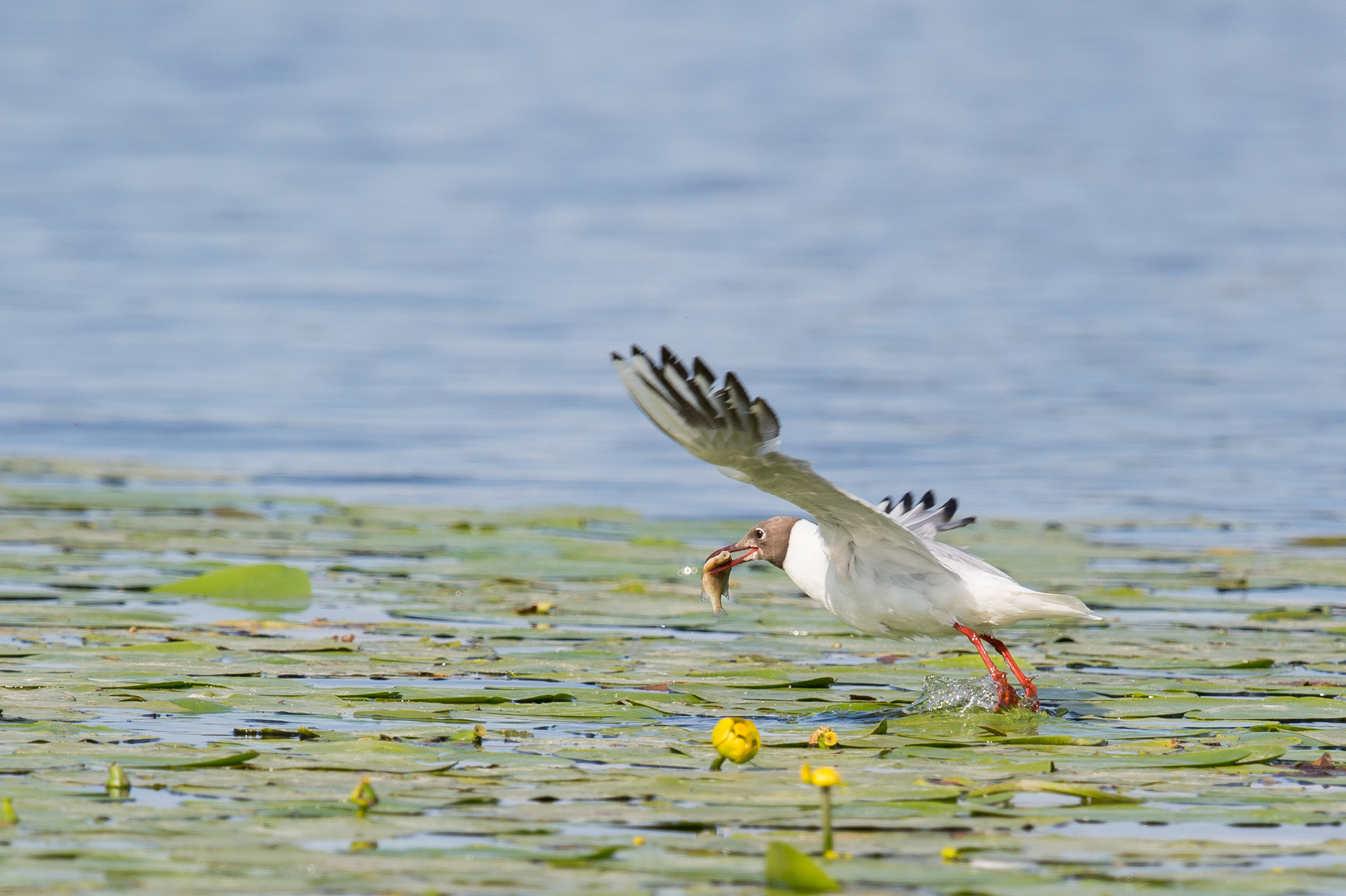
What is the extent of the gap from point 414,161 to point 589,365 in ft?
66.0

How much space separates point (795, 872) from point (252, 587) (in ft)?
17.8

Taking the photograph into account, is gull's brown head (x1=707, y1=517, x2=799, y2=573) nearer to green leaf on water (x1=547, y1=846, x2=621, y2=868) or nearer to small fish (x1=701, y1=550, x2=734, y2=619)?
small fish (x1=701, y1=550, x2=734, y2=619)

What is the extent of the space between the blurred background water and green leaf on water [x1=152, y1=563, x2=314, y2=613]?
13.1ft

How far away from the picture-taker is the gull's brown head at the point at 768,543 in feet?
26.2

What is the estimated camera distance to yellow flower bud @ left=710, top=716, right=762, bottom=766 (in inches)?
→ 224

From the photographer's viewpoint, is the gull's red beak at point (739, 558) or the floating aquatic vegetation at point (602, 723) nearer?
the floating aquatic vegetation at point (602, 723)

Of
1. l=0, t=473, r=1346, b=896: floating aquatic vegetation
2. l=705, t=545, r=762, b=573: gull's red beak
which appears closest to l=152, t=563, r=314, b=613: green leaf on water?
l=0, t=473, r=1346, b=896: floating aquatic vegetation

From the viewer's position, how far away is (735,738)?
5688 mm

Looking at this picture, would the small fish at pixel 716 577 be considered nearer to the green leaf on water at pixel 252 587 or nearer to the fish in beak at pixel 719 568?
the fish in beak at pixel 719 568

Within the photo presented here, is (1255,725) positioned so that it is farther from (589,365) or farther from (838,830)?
(589,365)

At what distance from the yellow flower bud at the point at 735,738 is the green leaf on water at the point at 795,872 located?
902 millimetres

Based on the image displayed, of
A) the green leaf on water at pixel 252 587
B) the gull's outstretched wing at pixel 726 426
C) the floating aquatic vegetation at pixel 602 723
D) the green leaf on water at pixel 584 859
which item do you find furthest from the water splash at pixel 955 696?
the green leaf on water at pixel 252 587

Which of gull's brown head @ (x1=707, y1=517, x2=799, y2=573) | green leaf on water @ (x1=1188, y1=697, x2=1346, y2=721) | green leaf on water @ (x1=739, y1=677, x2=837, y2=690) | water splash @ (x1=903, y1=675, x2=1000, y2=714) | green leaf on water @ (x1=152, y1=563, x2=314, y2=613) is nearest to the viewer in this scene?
green leaf on water @ (x1=1188, y1=697, x2=1346, y2=721)

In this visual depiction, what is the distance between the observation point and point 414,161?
1549 inches
